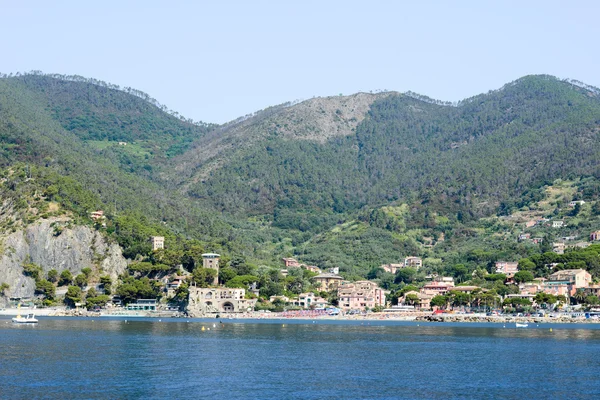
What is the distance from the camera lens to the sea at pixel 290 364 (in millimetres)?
61000

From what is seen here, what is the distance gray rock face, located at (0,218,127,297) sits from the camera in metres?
159

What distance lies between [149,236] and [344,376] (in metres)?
113

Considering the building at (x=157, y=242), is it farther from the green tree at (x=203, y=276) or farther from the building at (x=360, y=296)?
the building at (x=360, y=296)

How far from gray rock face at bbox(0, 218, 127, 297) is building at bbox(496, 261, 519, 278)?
74484mm

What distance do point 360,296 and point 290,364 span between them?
101 meters

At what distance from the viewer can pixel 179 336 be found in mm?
105062

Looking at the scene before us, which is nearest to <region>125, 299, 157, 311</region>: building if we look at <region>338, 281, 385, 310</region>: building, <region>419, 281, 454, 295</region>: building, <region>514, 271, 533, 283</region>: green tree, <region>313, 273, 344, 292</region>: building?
<region>338, 281, 385, 310</region>: building

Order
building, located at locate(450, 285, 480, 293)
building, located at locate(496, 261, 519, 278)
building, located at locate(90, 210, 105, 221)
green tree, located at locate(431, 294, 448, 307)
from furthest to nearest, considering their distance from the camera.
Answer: building, located at locate(496, 261, 519, 278)
building, located at locate(90, 210, 105, 221)
building, located at locate(450, 285, 480, 293)
green tree, located at locate(431, 294, 448, 307)

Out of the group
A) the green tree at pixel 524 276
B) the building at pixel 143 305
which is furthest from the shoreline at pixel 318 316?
the green tree at pixel 524 276

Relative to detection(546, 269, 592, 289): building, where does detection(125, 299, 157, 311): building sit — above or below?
below

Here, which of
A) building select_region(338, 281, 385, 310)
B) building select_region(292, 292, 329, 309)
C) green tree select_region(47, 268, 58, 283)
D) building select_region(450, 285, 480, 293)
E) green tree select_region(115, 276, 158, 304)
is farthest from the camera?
building select_region(338, 281, 385, 310)

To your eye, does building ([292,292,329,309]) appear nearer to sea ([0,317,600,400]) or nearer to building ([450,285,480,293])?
building ([450,285,480,293])

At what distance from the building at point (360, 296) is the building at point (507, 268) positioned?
80.0ft

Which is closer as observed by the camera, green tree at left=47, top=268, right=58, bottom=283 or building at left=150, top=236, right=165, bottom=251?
green tree at left=47, top=268, right=58, bottom=283
